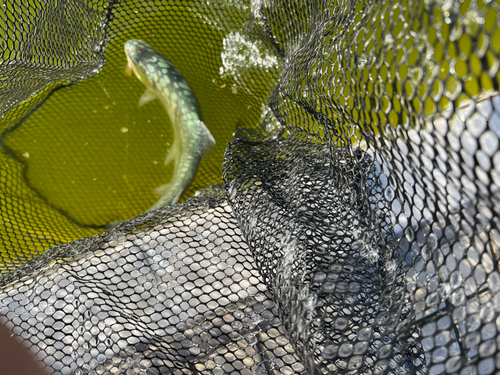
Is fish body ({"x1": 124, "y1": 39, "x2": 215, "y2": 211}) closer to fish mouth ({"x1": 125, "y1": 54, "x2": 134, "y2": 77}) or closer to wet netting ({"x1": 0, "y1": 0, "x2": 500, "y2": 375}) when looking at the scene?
fish mouth ({"x1": 125, "y1": 54, "x2": 134, "y2": 77})

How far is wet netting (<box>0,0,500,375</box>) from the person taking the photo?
87cm

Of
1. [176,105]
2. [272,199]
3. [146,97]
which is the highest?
[146,97]

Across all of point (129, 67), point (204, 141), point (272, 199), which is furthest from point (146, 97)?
point (272, 199)

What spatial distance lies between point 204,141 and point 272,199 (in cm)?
130

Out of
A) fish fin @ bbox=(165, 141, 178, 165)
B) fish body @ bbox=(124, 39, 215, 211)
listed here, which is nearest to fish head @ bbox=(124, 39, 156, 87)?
fish body @ bbox=(124, 39, 215, 211)

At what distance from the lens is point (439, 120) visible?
988 millimetres

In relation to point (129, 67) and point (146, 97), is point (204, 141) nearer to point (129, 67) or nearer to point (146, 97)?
point (146, 97)

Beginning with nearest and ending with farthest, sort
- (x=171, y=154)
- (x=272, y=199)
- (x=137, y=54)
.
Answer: (x=272, y=199) → (x=137, y=54) → (x=171, y=154)

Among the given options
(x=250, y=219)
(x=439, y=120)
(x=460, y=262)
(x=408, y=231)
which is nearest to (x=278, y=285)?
(x=250, y=219)

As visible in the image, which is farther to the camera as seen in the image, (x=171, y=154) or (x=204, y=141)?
(x=171, y=154)

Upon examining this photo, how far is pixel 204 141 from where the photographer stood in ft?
8.48

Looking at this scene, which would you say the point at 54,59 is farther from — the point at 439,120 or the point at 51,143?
the point at 439,120

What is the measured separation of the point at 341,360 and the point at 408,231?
423 mm

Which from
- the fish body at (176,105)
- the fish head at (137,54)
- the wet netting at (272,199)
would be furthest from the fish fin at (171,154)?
the fish head at (137,54)
